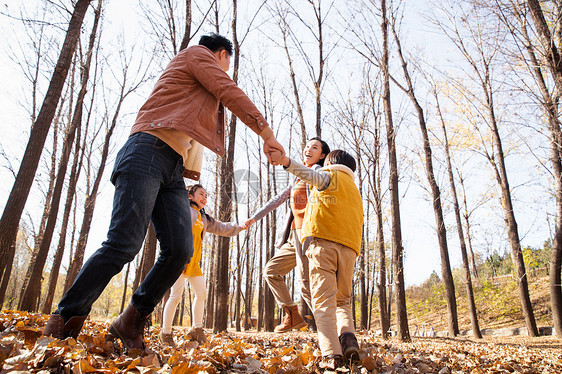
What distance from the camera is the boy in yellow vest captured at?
2.59 meters

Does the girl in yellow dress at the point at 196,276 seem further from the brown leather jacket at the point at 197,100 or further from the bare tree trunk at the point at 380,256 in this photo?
the bare tree trunk at the point at 380,256

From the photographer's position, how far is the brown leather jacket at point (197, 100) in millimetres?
2324

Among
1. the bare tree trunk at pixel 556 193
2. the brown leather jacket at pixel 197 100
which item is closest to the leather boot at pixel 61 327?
the brown leather jacket at pixel 197 100

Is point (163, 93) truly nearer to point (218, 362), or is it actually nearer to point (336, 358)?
point (218, 362)

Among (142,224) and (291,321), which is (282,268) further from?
(142,224)

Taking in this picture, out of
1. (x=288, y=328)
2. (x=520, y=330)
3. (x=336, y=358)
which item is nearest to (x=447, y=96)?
(x=520, y=330)

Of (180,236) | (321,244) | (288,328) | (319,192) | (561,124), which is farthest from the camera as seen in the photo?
(561,124)

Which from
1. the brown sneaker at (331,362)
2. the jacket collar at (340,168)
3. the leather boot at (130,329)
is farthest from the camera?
the jacket collar at (340,168)

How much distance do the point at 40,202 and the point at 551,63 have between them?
18.6m

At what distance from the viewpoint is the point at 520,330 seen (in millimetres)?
15523

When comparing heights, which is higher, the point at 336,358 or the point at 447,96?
the point at 447,96

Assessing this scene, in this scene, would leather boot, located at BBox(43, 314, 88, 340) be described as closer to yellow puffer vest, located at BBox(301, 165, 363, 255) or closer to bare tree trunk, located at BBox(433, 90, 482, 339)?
yellow puffer vest, located at BBox(301, 165, 363, 255)

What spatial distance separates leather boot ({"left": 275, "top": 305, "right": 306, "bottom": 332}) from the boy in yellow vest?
1.51 meters

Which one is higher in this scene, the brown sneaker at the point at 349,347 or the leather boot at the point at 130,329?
the leather boot at the point at 130,329
